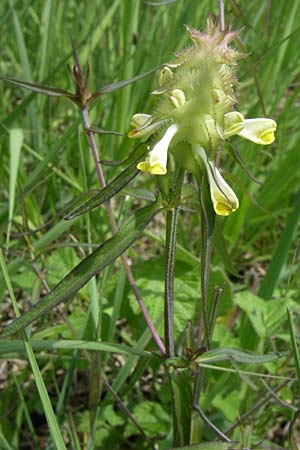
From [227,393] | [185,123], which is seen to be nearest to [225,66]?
[185,123]

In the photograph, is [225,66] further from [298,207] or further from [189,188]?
[298,207]

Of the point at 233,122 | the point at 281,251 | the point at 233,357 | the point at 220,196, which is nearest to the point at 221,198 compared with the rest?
the point at 220,196

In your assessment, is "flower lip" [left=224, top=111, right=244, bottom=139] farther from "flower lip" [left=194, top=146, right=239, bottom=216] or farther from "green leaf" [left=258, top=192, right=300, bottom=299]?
"green leaf" [left=258, top=192, right=300, bottom=299]

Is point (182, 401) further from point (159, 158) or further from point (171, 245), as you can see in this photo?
point (159, 158)

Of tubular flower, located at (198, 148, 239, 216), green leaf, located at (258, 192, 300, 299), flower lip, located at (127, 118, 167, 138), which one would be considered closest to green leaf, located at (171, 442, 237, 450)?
tubular flower, located at (198, 148, 239, 216)

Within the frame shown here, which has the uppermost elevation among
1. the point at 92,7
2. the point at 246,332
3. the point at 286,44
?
the point at 92,7

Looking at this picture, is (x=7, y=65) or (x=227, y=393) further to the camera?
(x=7, y=65)
